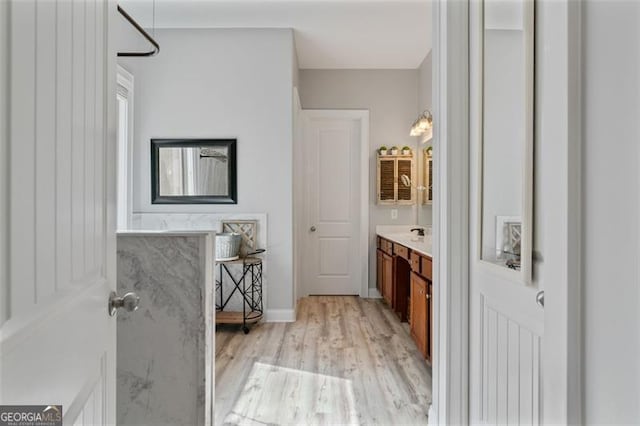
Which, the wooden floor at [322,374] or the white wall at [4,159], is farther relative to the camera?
the wooden floor at [322,374]

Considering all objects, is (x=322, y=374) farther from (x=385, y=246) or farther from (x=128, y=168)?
(x=128, y=168)

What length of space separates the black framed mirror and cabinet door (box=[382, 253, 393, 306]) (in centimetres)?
171

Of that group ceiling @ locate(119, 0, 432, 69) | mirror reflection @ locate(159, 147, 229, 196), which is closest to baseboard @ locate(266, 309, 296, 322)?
mirror reflection @ locate(159, 147, 229, 196)

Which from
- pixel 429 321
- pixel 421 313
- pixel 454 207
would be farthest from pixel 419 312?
pixel 454 207

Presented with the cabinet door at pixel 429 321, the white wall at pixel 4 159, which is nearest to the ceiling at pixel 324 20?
the cabinet door at pixel 429 321

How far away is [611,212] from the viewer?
715 mm

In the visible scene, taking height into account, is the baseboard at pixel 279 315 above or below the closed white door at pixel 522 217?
below

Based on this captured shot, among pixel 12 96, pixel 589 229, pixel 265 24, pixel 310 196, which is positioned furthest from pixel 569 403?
pixel 310 196

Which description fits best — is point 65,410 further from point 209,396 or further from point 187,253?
point 209,396

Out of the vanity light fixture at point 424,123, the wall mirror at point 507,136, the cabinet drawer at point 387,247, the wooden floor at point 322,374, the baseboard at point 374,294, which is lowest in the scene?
the wooden floor at point 322,374

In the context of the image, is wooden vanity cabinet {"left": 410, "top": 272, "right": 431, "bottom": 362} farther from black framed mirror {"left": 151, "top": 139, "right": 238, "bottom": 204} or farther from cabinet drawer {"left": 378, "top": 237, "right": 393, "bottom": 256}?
black framed mirror {"left": 151, "top": 139, "right": 238, "bottom": 204}

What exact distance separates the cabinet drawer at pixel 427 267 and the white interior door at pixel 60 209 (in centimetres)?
197

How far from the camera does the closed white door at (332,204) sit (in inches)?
191

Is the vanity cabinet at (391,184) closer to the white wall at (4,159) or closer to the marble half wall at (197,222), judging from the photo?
the marble half wall at (197,222)
